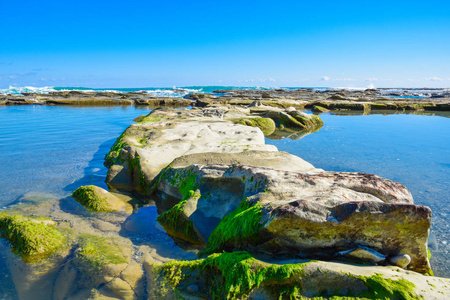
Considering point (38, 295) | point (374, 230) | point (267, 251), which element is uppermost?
point (374, 230)

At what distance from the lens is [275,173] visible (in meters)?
4.25

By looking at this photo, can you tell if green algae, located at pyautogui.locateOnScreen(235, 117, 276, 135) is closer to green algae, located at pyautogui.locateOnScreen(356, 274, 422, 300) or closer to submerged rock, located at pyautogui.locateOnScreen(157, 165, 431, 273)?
submerged rock, located at pyautogui.locateOnScreen(157, 165, 431, 273)

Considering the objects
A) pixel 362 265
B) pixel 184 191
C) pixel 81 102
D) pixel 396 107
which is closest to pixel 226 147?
pixel 184 191

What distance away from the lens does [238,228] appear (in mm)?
Result: 3408

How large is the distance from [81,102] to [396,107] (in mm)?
32454

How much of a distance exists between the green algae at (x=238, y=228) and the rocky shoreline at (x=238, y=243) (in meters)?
0.02

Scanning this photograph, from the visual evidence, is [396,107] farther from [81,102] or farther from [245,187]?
[81,102]

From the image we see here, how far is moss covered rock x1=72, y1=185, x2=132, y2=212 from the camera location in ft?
16.5

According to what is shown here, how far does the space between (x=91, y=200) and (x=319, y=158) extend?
6.29 metres

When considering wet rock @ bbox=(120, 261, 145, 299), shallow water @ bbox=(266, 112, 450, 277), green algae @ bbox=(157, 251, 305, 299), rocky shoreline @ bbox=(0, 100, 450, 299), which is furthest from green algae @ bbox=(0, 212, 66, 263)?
shallow water @ bbox=(266, 112, 450, 277)

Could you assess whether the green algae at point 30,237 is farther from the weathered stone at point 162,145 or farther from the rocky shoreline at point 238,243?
the weathered stone at point 162,145

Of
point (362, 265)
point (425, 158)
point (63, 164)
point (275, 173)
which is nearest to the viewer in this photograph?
point (362, 265)

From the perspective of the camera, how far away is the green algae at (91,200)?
5.00m

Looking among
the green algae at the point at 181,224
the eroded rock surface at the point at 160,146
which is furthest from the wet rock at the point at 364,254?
the eroded rock surface at the point at 160,146
